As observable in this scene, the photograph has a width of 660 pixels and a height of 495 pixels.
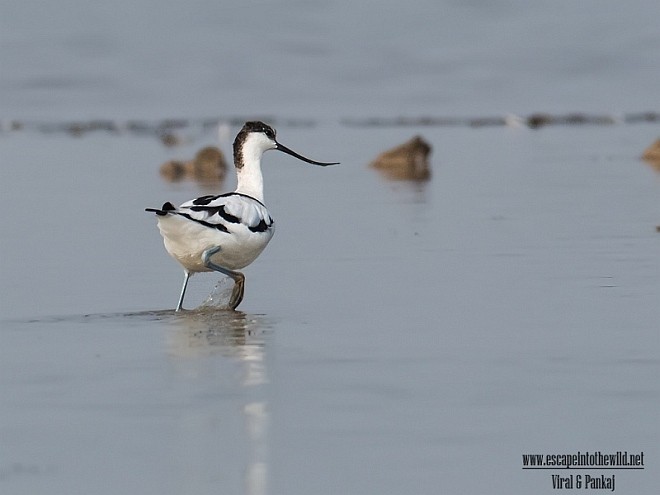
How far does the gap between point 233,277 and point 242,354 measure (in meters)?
2.51

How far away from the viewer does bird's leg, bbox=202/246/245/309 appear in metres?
11.5

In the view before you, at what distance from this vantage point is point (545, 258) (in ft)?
45.7

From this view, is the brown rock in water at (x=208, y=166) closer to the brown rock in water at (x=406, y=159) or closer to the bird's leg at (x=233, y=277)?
the brown rock in water at (x=406, y=159)

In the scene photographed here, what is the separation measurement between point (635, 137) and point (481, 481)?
114ft

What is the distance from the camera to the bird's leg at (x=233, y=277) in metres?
11.5

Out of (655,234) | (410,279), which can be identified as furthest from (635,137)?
(410,279)

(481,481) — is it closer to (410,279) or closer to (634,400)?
(634,400)

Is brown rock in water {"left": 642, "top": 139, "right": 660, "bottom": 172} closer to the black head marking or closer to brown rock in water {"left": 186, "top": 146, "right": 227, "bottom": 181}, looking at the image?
brown rock in water {"left": 186, "top": 146, "right": 227, "bottom": 181}

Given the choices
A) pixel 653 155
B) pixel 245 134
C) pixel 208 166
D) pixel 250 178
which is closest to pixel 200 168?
pixel 208 166

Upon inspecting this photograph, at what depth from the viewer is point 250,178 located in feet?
41.3

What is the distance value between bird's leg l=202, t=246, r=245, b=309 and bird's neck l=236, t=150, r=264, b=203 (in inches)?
34.8

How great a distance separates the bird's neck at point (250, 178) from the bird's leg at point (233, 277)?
2.90 feet

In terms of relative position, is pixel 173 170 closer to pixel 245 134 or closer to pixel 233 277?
pixel 245 134

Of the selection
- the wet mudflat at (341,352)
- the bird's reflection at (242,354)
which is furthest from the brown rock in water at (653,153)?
the bird's reflection at (242,354)
